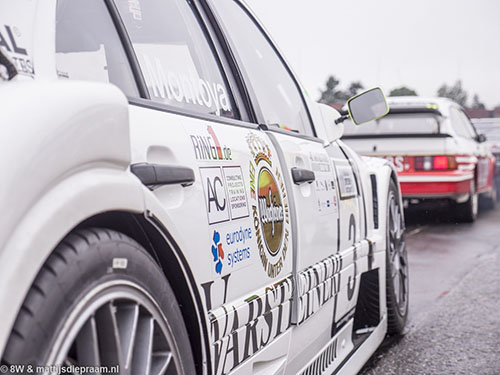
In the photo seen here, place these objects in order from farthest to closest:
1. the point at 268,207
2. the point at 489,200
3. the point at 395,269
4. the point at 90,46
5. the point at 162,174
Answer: the point at 489,200 → the point at 395,269 → the point at 268,207 → the point at 90,46 → the point at 162,174

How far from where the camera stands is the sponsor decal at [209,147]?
75.5 inches

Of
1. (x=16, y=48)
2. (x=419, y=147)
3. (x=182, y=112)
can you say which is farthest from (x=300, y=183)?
(x=419, y=147)

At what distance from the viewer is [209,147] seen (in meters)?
2.00

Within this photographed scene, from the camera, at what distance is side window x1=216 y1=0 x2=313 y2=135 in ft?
9.10

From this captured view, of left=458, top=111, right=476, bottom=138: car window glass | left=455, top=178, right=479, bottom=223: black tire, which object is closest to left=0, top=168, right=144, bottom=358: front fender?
left=455, top=178, right=479, bottom=223: black tire

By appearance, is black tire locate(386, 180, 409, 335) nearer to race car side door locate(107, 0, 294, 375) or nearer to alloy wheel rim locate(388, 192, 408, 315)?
alloy wheel rim locate(388, 192, 408, 315)

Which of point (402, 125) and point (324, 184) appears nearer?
point (324, 184)

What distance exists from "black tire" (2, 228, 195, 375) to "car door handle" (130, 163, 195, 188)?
0.16 meters

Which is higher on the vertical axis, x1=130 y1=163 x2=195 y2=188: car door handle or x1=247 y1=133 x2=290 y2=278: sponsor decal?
x1=130 y1=163 x2=195 y2=188: car door handle

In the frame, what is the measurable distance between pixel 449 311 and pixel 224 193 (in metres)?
3.34


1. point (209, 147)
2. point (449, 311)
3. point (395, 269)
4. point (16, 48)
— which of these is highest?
point (16, 48)

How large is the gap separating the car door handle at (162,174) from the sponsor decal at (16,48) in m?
0.31

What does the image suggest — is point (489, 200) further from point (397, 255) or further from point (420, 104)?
point (397, 255)

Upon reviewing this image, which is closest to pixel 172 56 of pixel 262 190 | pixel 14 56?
pixel 262 190
